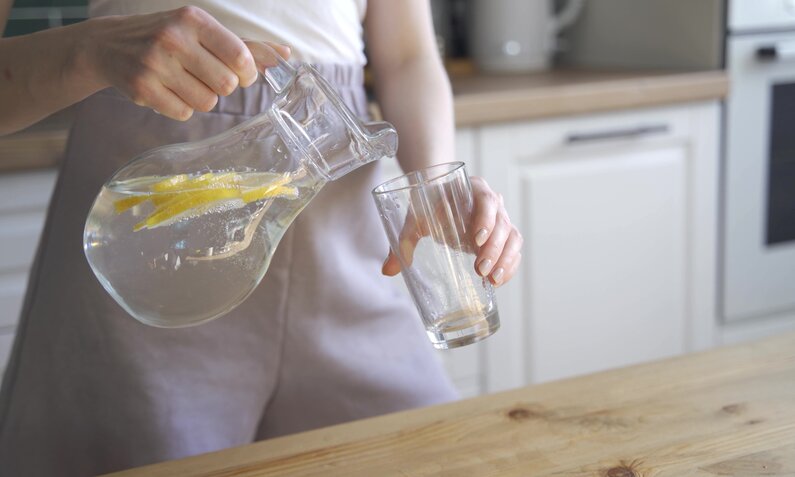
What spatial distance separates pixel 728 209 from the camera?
6.57ft

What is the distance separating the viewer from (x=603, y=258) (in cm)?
193

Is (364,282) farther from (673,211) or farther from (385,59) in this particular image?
(673,211)

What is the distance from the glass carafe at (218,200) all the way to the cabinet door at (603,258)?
1238 mm

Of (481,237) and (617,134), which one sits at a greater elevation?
(481,237)

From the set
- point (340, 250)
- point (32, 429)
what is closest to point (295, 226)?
point (340, 250)

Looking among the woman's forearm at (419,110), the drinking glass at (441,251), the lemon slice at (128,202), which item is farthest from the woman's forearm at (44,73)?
the woman's forearm at (419,110)

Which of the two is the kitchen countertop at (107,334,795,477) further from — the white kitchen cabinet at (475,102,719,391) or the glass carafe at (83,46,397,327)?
the white kitchen cabinet at (475,102,719,391)

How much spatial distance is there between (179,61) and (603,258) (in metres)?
1.46

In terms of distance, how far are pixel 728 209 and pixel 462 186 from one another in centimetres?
153

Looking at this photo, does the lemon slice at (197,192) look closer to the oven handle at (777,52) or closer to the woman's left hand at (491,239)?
the woman's left hand at (491,239)

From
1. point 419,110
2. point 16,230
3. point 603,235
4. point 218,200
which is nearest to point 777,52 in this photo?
point 603,235

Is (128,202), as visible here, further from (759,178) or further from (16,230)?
(759,178)

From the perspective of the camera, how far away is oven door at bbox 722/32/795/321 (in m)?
1.97

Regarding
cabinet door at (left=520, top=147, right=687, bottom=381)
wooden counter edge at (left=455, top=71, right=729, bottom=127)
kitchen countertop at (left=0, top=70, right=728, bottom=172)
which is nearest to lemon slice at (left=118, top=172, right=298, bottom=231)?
kitchen countertop at (left=0, top=70, right=728, bottom=172)
